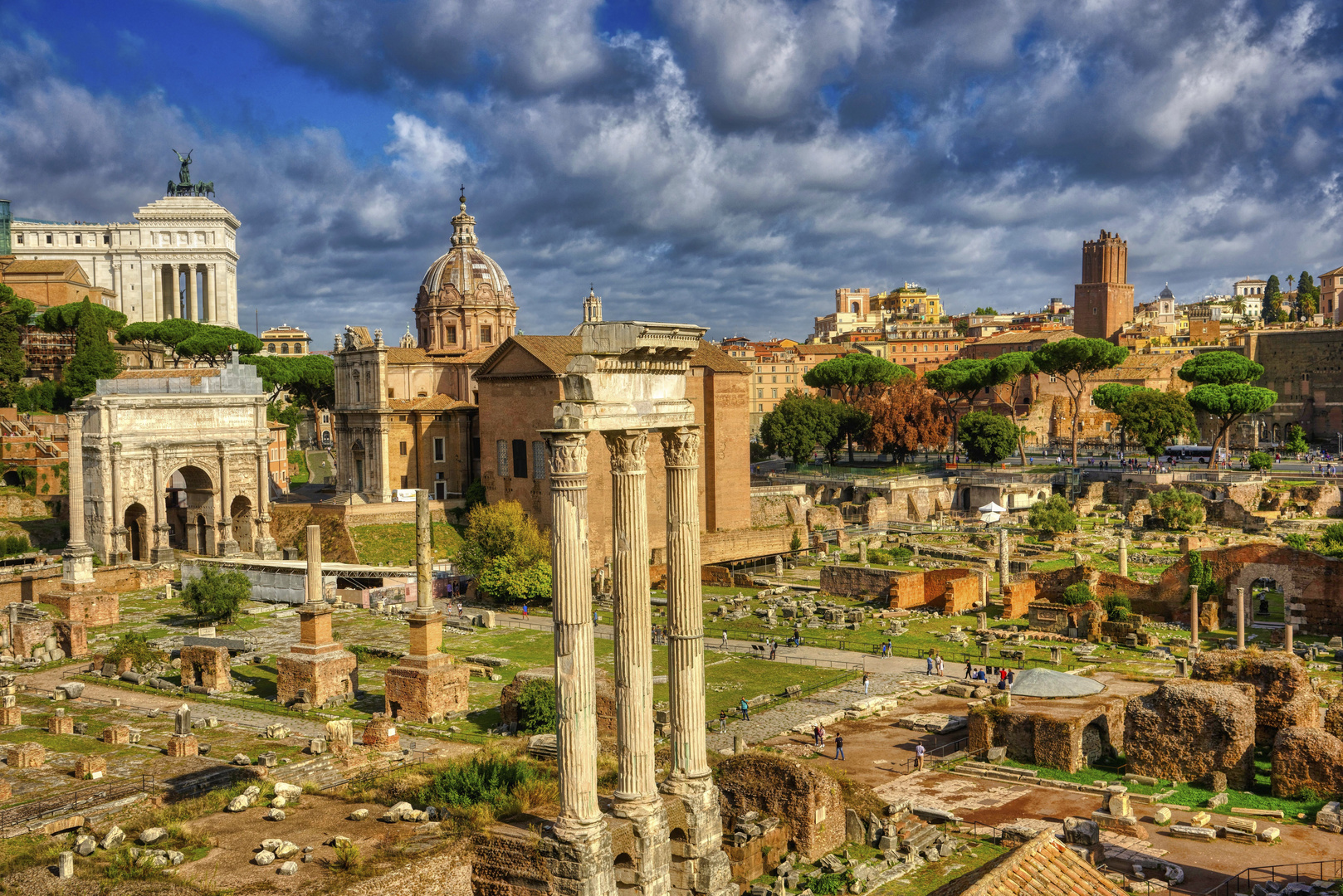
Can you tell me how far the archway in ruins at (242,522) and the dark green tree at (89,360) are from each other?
42.5 feet

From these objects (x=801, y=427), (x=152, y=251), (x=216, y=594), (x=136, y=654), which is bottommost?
(x=136, y=654)

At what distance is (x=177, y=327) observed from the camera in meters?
66.0

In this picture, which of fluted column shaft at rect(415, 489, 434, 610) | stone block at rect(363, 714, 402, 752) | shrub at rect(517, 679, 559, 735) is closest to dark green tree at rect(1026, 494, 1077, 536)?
fluted column shaft at rect(415, 489, 434, 610)

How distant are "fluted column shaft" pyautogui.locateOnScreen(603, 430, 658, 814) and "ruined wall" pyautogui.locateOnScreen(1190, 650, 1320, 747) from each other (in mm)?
13699

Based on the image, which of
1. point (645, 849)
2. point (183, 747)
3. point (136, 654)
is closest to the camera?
point (645, 849)

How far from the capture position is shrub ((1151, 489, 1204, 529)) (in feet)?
168

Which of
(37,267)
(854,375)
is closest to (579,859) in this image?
(37,267)

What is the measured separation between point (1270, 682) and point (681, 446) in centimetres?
1415

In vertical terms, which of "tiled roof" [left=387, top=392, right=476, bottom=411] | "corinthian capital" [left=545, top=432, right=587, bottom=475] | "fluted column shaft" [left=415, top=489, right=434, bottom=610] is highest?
"tiled roof" [left=387, top=392, right=476, bottom=411]

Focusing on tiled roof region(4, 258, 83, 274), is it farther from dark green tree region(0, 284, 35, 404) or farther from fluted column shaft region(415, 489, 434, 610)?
fluted column shaft region(415, 489, 434, 610)

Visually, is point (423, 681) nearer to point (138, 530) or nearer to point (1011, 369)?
point (138, 530)

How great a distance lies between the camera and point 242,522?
45.4 m

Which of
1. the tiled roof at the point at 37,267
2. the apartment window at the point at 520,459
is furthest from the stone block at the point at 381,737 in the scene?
the tiled roof at the point at 37,267

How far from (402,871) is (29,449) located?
41.6 metres
